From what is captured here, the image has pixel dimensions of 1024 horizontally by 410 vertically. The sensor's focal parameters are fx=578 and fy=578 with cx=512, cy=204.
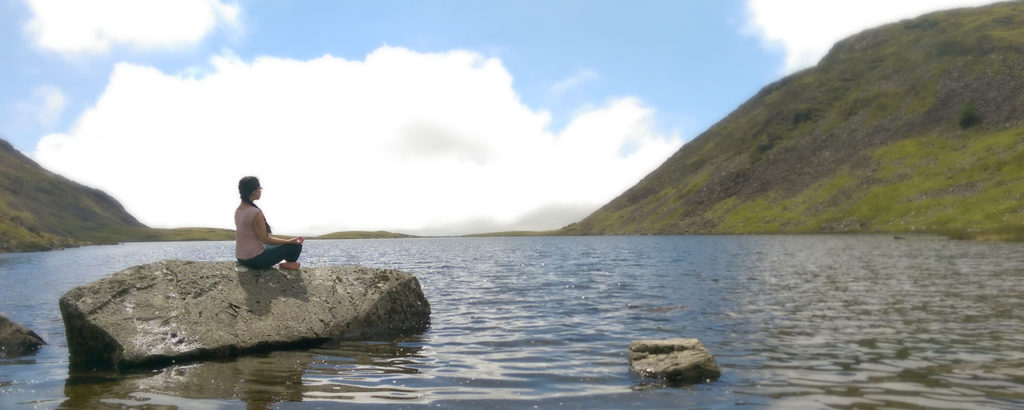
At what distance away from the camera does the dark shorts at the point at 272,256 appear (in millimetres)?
16500

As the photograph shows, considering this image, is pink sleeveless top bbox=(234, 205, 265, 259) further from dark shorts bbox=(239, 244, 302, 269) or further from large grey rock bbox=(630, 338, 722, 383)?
large grey rock bbox=(630, 338, 722, 383)

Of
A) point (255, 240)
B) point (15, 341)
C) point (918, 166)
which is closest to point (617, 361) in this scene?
point (255, 240)

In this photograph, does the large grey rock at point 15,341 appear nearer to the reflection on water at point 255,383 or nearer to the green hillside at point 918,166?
the reflection on water at point 255,383

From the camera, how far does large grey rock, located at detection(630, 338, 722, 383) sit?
38.1ft

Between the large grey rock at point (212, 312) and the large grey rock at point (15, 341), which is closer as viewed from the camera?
the large grey rock at point (212, 312)

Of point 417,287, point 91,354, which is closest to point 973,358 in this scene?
point 417,287

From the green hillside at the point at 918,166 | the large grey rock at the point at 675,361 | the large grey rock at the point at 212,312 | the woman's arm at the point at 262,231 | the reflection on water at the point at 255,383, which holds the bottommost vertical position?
the reflection on water at the point at 255,383

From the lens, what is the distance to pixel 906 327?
17.0 metres

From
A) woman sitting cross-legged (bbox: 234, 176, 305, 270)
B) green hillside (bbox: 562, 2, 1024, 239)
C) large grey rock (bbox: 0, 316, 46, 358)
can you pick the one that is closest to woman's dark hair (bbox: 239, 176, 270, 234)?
woman sitting cross-legged (bbox: 234, 176, 305, 270)

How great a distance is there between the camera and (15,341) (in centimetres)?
1572

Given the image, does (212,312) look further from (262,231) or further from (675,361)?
(675,361)

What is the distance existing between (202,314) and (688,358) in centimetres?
1173

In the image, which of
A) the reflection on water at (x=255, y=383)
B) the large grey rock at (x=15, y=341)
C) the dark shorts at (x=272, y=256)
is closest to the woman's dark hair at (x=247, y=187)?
the dark shorts at (x=272, y=256)

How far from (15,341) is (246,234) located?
22.1ft
